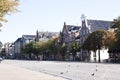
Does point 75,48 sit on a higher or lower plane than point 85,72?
higher

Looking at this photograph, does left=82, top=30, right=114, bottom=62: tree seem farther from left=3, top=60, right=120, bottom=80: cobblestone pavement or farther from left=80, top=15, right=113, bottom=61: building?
left=3, top=60, right=120, bottom=80: cobblestone pavement

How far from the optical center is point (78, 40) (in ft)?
431

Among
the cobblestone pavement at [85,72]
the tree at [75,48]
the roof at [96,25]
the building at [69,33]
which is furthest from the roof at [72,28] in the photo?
the cobblestone pavement at [85,72]

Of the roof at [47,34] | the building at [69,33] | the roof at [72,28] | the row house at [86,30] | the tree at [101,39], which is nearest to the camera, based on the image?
the tree at [101,39]

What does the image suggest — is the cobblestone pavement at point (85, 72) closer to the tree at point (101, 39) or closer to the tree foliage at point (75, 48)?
the tree at point (101, 39)

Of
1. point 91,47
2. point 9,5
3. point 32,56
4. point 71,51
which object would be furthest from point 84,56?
point 9,5

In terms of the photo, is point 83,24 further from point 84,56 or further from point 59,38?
point 59,38

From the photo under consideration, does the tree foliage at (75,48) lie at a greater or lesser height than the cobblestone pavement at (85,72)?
greater

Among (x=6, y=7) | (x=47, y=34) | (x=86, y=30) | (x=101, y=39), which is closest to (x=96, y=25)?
(x=86, y=30)

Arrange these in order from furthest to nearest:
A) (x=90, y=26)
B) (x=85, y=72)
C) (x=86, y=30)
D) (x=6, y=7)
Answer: (x=86, y=30) < (x=90, y=26) < (x=85, y=72) < (x=6, y=7)

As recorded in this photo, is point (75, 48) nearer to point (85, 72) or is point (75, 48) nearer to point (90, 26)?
point (90, 26)

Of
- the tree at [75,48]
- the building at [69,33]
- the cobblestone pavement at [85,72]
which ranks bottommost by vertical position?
the cobblestone pavement at [85,72]

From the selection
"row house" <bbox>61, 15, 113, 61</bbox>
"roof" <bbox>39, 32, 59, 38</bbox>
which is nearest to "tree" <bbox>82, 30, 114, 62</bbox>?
"row house" <bbox>61, 15, 113, 61</bbox>

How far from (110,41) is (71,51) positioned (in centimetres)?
2732
